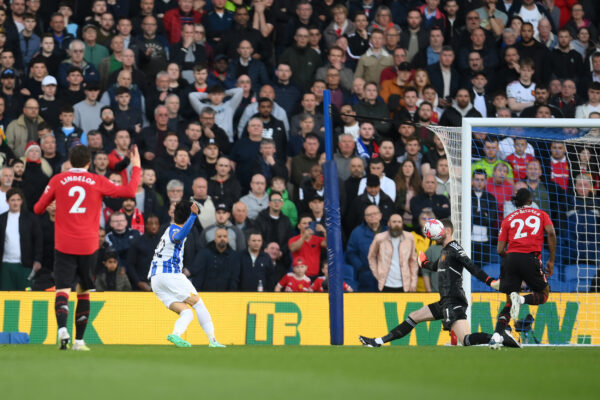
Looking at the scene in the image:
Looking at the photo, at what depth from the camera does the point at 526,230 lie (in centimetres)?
1394

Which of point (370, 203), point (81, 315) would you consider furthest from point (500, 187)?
point (81, 315)

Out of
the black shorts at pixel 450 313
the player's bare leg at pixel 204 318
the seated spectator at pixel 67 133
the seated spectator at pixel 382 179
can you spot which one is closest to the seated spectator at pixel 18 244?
the seated spectator at pixel 67 133

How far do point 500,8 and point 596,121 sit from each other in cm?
783

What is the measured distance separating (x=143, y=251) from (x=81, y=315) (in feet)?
15.6

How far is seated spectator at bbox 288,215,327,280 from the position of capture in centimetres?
1694

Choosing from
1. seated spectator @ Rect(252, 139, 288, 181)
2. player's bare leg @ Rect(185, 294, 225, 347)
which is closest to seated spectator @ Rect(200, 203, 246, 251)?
seated spectator @ Rect(252, 139, 288, 181)

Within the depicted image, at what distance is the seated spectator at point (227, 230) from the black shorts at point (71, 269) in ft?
16.3

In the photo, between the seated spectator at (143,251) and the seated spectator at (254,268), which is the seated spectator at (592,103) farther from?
the seated spectator at (143,251)

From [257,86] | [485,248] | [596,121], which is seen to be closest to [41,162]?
[257,86]

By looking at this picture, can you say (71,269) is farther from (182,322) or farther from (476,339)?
(476,339)

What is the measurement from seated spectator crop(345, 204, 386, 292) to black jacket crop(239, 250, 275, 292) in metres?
1.37

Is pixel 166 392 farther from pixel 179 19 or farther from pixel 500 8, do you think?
pixel 500 8

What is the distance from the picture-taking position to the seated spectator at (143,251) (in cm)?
1645

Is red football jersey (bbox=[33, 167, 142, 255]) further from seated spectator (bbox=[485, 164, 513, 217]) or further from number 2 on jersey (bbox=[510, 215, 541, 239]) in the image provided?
seated spectator (bbox=[485, 164, 513, 217])
